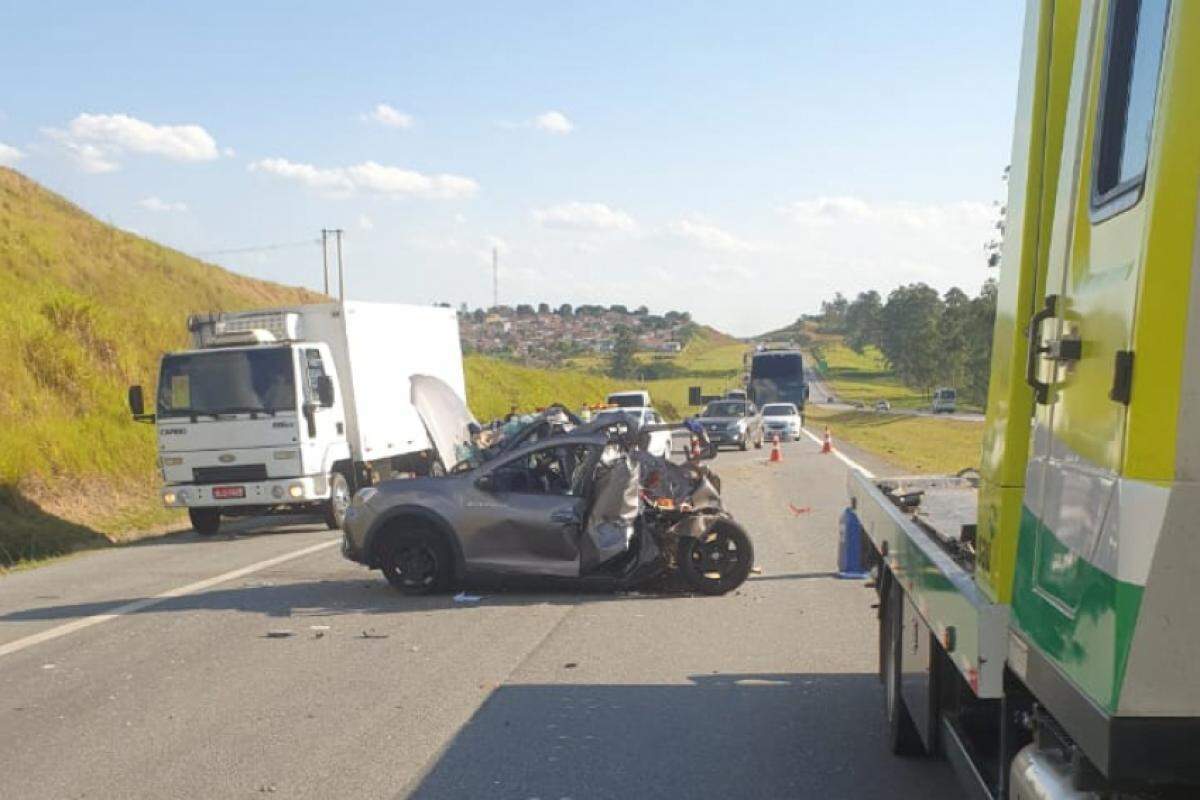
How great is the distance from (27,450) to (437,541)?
11.1 m

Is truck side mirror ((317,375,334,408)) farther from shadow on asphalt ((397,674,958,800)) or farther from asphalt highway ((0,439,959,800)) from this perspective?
shadow on asphalt ((397,674,958,800))

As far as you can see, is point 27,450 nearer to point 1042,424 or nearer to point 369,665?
point 369,665

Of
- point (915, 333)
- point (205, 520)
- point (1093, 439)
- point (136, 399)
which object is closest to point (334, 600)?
point (136, 399)

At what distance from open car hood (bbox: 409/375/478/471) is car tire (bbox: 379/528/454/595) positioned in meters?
1.22

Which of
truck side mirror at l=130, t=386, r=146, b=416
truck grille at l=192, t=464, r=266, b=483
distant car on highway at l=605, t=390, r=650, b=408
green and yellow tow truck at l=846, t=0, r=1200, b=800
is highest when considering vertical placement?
green and yellow tow truck at l=846, t=0, r=1200, b=800

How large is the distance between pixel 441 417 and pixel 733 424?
2622 cm

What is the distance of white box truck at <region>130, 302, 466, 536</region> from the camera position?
680 inches

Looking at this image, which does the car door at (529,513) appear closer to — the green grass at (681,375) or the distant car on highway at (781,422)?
the distant car on highway at (781,422)

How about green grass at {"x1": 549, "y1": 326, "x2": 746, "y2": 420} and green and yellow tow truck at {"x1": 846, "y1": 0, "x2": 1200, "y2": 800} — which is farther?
green grass at {"x1": 549, "y1": 326, "x2": 746, "y2": 420}

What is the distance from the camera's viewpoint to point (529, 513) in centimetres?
1151

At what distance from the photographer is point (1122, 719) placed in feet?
8.39

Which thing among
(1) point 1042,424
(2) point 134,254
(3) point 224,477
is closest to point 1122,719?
(1) point 1042,424

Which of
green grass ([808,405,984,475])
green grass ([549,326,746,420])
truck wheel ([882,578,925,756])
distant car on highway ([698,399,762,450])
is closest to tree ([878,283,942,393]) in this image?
green grass ([549,326,746,420])

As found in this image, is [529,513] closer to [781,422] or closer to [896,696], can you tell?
[896,696]
